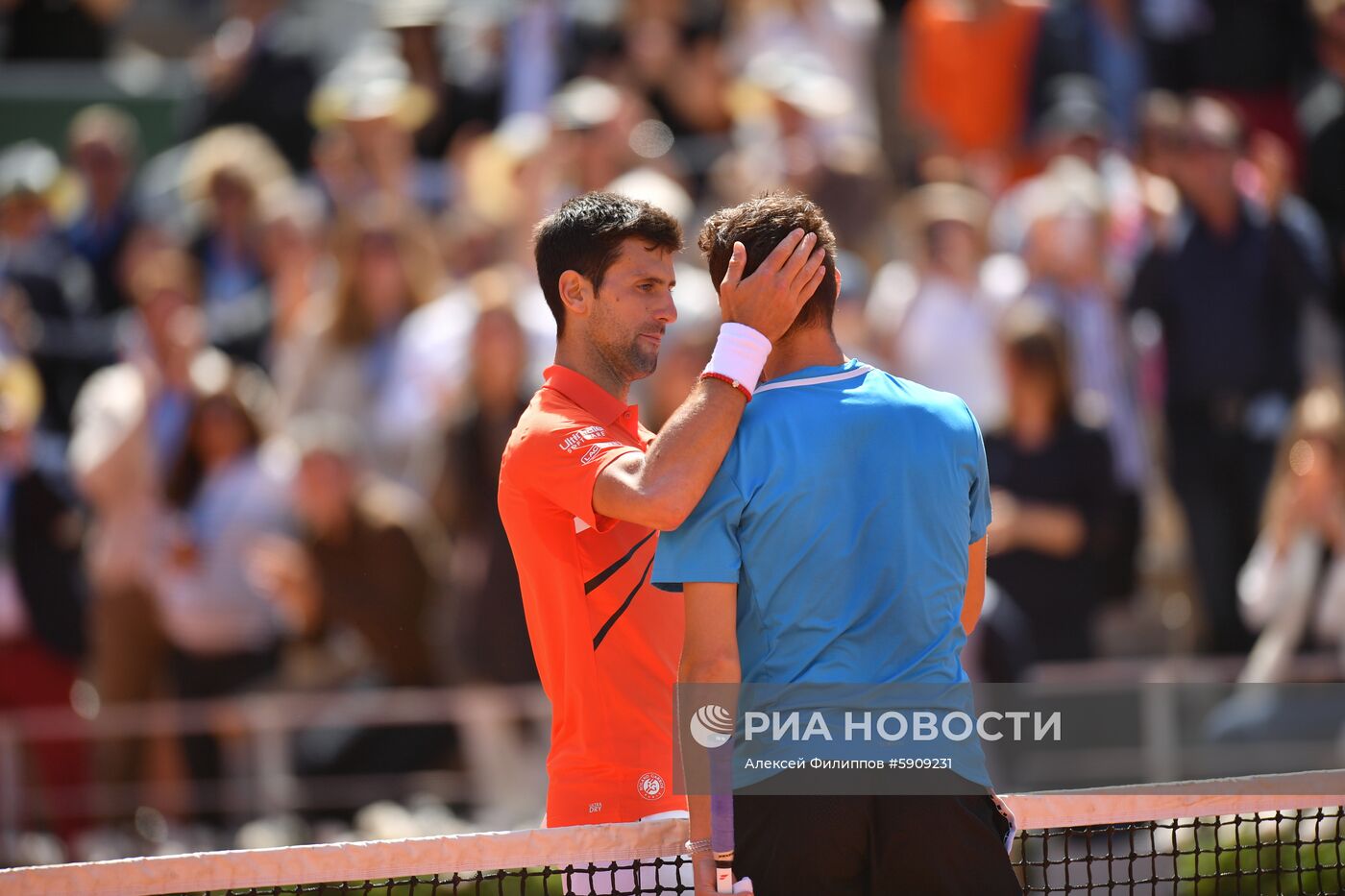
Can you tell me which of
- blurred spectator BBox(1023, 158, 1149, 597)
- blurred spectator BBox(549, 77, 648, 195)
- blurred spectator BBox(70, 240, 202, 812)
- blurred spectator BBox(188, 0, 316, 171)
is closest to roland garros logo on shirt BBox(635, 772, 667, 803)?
blurred spectator BBox(1023, 158, 1149, 597)

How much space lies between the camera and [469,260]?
1013 cm

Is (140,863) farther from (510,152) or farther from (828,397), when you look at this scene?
(510,152)

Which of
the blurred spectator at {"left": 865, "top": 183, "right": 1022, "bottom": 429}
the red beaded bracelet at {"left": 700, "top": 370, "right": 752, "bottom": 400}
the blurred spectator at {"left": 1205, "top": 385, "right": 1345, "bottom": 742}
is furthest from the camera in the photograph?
the blurred spectator at {"left": 865, "top": 183, "right": 1022, "bottom": 429}

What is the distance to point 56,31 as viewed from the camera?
13.5 metres

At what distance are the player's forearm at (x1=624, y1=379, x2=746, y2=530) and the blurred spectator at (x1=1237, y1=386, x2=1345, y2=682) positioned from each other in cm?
535

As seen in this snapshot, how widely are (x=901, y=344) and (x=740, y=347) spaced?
549 centimetres

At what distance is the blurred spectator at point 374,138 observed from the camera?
10.9 metres

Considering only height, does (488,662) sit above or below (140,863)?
below

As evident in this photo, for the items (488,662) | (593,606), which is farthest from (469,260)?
(593,606)

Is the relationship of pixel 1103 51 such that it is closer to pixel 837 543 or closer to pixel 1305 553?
pixel 1305 553

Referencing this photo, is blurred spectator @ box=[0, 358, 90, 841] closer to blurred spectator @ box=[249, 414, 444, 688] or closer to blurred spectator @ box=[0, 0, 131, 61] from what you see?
blurred spectator @ box=[249, 414, 444, 688]

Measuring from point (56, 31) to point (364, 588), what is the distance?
6.53m

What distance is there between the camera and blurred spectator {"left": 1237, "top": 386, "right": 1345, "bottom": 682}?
829 centimetres
